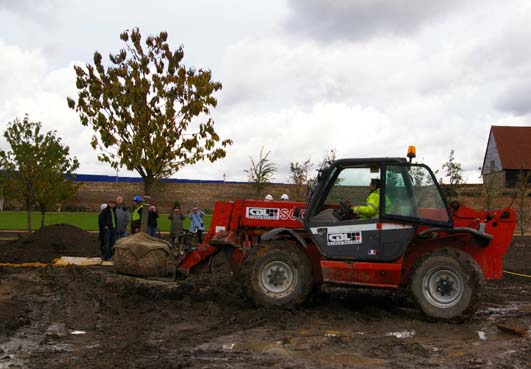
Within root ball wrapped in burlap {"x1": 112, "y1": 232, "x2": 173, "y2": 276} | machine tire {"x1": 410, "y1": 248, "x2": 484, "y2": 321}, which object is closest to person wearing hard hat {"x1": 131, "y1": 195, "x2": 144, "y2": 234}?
root ball wrapped in burlap {"x1": 112, "y1": 232, "x2": 173, "y2": 276}

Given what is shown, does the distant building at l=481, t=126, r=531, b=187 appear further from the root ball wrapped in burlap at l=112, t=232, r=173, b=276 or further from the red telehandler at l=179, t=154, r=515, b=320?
the root ball wrapped in burlap at l=112, t=232, r=173, b=276

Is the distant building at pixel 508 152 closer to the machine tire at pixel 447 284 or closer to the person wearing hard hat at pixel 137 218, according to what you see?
the person wearing hard hat at pixel 137 218

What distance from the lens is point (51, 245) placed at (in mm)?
18062

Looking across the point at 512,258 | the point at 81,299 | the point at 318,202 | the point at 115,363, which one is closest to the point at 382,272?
the point at 318,202

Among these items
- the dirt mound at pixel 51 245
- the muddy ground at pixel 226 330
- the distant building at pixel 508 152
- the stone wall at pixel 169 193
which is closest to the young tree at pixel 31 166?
the dirt mound at pixel 51 245

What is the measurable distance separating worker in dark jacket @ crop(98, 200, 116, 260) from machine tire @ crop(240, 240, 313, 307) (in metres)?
6.74

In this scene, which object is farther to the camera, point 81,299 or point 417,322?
point 81,299

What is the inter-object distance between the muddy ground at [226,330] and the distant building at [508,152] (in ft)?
121

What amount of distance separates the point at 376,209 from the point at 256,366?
3.32 m

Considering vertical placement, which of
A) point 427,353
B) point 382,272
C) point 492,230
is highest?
point 492,230

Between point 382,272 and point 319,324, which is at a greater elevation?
point 382,272

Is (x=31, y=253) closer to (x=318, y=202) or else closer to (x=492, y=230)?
(x=318, y=202)

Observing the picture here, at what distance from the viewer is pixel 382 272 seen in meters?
8.17

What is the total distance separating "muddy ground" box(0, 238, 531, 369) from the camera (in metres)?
6.02
